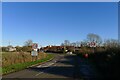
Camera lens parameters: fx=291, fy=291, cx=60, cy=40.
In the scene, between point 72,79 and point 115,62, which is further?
point 72,79

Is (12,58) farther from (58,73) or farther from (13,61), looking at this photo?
(58,73)

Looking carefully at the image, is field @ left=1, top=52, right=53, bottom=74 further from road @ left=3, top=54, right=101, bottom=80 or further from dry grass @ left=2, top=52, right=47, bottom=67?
road @ left=3, top=54, right=101, bottom=80

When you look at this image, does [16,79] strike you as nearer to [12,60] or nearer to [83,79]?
[83,79]

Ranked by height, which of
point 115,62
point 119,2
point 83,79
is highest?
point 119,2

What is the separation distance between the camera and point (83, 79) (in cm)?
2045

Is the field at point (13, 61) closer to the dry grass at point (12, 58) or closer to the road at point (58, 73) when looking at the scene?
the dry grass at point (12, 58)

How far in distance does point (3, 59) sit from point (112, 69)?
67.7 ft

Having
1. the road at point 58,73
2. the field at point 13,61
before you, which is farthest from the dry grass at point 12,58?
the road at point 58,73

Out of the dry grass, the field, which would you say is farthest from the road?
the dry grass

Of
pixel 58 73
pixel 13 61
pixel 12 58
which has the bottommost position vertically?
pixel 58 73

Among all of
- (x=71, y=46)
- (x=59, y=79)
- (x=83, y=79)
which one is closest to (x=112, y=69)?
(x=83, y=79)

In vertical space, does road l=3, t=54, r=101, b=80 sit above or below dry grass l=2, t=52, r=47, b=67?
below

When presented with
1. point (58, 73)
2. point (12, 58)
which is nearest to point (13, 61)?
point (12, 58)

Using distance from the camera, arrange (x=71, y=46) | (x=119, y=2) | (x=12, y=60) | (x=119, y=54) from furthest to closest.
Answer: (x=71, y=46) < (x=12, y=60) < (x=119, y=2) < (x=119, y=54)
